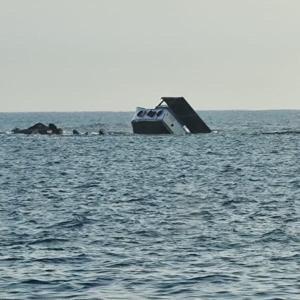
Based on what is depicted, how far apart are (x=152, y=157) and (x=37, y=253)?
5841cm

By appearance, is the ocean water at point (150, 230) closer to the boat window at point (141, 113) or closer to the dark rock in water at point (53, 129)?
the boat window at point (141, 113)

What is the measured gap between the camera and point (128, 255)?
31.7m

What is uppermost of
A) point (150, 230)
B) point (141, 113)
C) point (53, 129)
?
point (141, 113)

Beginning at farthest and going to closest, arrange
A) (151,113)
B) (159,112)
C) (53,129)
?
(53,129) → (151,113) → (159,112)

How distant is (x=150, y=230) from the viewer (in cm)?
3772

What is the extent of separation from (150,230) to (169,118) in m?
76.2

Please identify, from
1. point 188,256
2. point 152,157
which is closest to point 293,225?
point 188,256

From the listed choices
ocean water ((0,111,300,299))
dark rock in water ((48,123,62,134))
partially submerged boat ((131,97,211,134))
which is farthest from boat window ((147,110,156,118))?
ocean water ((0,111,300,299))

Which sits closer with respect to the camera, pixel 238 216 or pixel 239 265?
pixel 239 265

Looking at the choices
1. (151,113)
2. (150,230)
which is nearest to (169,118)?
(151,113)

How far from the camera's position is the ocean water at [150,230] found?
27.0 meters

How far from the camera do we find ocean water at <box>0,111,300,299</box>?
2700 cm

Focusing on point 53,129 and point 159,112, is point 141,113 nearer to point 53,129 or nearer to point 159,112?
point 159,112

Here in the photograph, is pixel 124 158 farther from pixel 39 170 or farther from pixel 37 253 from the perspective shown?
pixel 37 253
